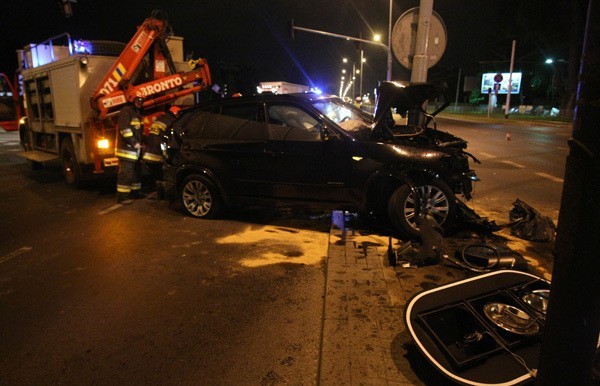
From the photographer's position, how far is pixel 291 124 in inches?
224

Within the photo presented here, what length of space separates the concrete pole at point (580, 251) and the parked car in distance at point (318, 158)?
10.2 ft

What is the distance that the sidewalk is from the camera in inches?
108

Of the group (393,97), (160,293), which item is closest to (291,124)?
(393,97)

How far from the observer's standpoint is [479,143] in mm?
16078

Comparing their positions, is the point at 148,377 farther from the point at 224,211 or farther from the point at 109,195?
the point at 109,195

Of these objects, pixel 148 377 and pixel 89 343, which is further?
pixel 89 343

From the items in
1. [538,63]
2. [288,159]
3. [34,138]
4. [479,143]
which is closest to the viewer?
[288,159]

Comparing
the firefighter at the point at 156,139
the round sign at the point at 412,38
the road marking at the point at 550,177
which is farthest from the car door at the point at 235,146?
the road marking at the point at 550,177

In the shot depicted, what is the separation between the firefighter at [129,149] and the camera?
7.39 meters

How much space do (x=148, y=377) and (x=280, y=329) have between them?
40.0 inches

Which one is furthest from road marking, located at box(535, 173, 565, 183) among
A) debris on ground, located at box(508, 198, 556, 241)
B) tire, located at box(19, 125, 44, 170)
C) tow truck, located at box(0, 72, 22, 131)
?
tow truck, located at box(0, 72, 22, 131)

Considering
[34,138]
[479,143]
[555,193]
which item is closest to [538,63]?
[479,143]

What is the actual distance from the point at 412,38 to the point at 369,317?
4534 mm

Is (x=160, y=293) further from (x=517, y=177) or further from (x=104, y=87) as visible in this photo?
(x=517, y=177)
